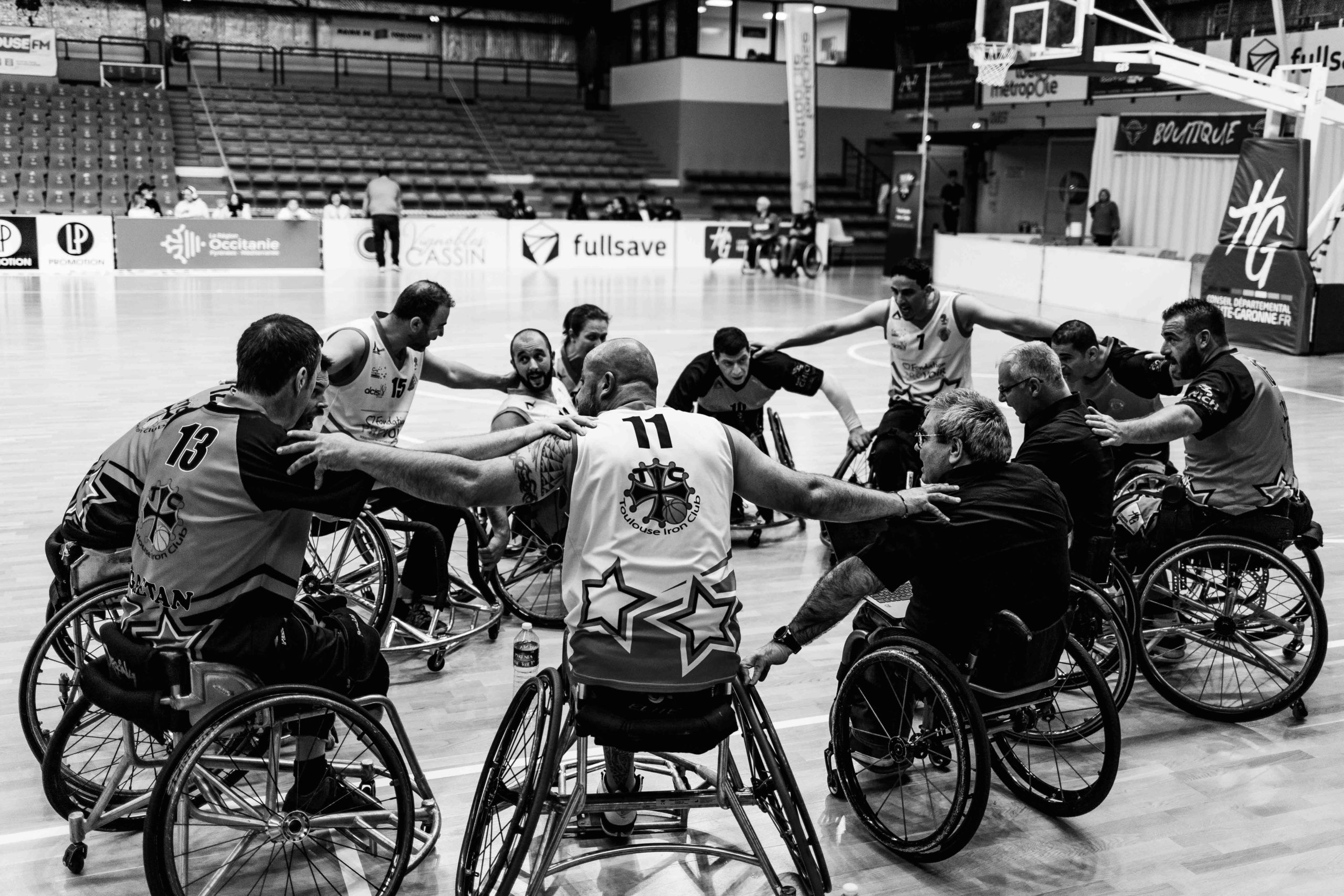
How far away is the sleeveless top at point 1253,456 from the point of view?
4961mm

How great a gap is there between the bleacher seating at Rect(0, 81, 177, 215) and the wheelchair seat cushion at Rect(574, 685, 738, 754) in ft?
70.0

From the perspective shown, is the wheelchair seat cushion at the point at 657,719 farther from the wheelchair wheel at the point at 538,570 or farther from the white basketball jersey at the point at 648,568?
the wheelchair wheel at the point at 538,570

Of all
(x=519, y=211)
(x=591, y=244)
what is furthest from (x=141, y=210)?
(x=591, y=244)

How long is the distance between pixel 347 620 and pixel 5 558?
357 cm

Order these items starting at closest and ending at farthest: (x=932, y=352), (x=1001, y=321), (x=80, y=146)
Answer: (x=1001, y=321), (x=932, y=352), (x=80, y=146)

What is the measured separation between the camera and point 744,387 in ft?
22.8

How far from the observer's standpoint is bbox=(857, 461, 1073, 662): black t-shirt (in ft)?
11.7

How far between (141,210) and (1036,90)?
17.0 m

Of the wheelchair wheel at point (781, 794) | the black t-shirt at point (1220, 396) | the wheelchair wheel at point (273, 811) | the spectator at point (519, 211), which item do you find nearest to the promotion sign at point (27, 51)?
the spectator at point (519, 211)

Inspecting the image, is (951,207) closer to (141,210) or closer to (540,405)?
(141,210)

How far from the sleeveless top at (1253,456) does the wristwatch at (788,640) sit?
91.5 inches

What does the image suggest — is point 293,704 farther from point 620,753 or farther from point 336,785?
point 620,753

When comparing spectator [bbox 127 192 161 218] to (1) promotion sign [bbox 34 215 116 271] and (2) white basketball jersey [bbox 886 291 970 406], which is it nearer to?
(1) promotion sign [bbox 34 215 116 271]

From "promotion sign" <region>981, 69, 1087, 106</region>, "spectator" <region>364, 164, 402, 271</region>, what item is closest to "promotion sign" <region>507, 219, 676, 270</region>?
"spectator" <region>364, 164, 402, 271</region>
